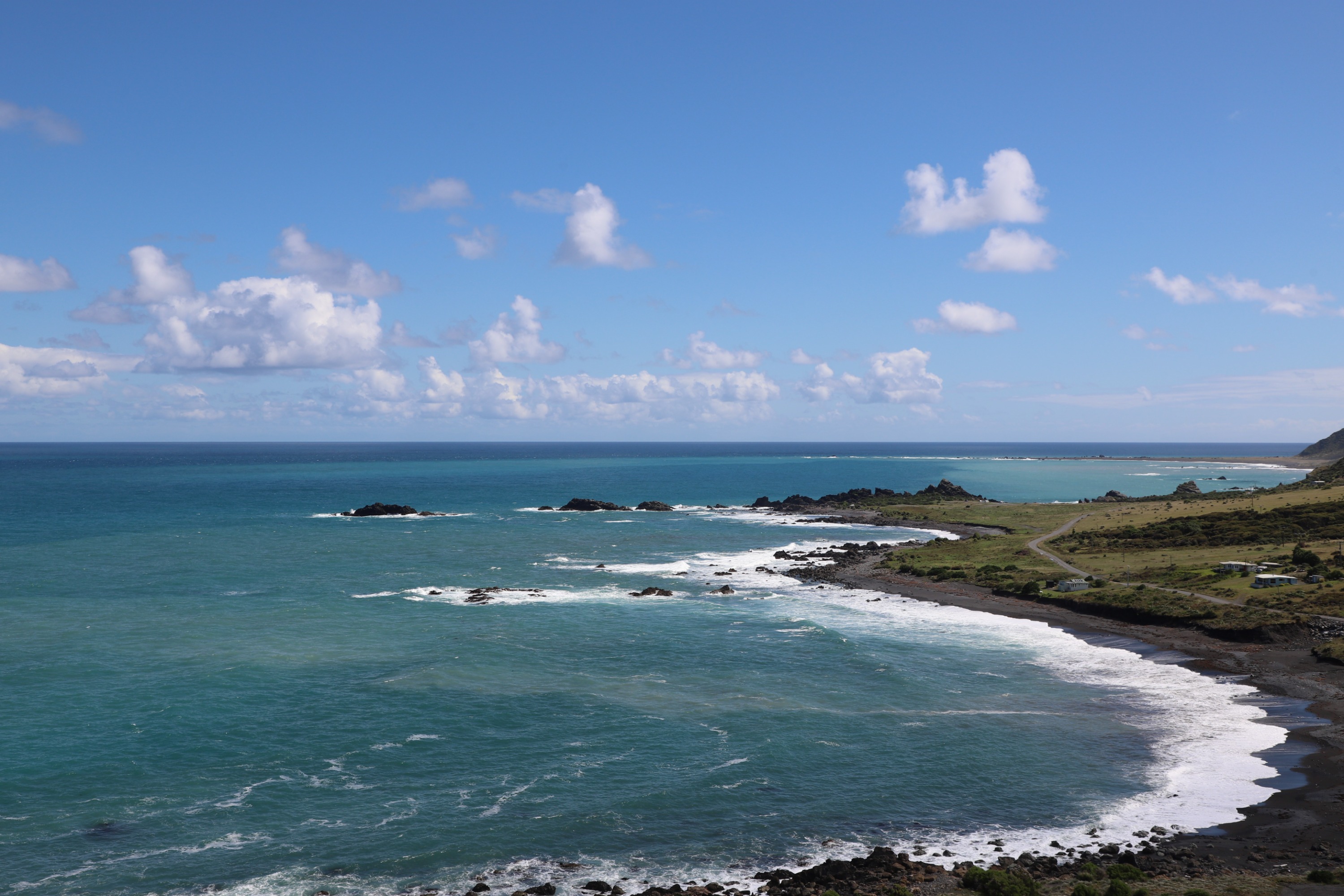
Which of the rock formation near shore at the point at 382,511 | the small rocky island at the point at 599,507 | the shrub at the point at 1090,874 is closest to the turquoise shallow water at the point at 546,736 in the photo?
the shrub at the point at 1090,874

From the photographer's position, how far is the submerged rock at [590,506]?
177 m

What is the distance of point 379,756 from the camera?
42688 millimetres

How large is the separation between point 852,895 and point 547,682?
30.1 metres

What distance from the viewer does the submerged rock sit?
Result: 177 metres

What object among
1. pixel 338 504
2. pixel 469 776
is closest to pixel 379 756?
pixel 469 776

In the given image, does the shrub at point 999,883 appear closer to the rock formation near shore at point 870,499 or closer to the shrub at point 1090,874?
the shrub at point 1090,874

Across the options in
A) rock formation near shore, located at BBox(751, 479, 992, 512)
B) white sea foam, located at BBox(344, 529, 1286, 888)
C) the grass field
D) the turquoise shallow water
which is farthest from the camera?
rock formation near shore, located at BBox(751, 479, 992, 512)

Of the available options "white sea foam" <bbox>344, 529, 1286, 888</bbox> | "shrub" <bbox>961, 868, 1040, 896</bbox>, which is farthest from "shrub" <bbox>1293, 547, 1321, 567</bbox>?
"shrub" <bbox>961, 868, 1040, 896</bbox>

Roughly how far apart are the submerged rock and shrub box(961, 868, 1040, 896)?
14854 cm

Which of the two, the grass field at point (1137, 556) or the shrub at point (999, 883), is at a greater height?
the grass field at point (1137, 556)

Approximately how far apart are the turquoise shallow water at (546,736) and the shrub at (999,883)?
3.63 meters

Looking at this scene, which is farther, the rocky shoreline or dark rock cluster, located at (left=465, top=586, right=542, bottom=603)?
dark rock cluster, located at (left=465, top=586, right=542, bottom=603)

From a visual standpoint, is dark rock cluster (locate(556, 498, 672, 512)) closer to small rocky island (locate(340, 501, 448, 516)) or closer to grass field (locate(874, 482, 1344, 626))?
small rocky island (locate(340, 501, 448, 516))

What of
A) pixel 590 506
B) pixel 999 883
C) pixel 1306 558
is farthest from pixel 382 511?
pixel 999 883
